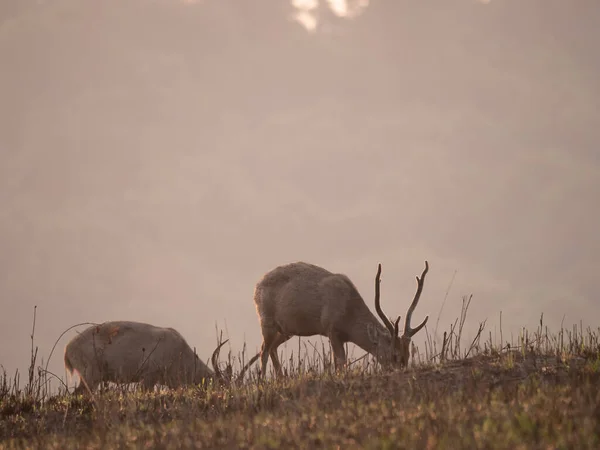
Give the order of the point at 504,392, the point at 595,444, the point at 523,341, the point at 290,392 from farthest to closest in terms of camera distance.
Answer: the point at 523,341, the point at 290,392, the point at 504,392, the point at 595,444

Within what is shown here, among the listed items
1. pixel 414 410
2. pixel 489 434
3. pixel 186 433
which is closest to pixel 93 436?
pixel 186 433

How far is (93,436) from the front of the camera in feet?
19.7

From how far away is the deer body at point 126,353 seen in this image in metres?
13.7

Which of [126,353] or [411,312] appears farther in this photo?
[126,353]

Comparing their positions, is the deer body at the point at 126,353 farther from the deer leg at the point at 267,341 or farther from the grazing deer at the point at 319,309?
the grazing deer at the point at 319,309

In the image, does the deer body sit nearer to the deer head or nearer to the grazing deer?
the grazing deer

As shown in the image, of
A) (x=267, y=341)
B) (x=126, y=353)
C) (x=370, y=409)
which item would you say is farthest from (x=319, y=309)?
(x=370, y=409)

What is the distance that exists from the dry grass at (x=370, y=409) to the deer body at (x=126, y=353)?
3753 mm

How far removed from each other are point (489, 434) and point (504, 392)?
5.22ft

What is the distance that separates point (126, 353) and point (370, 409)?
911 cm

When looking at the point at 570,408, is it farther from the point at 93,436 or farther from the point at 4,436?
the point at 4,436

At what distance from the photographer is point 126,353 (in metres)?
13.9

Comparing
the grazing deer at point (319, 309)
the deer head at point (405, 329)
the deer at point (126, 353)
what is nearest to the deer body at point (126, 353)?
the deer at point (126, 353)

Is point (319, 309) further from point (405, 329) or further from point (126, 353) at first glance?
point (126, 353)
